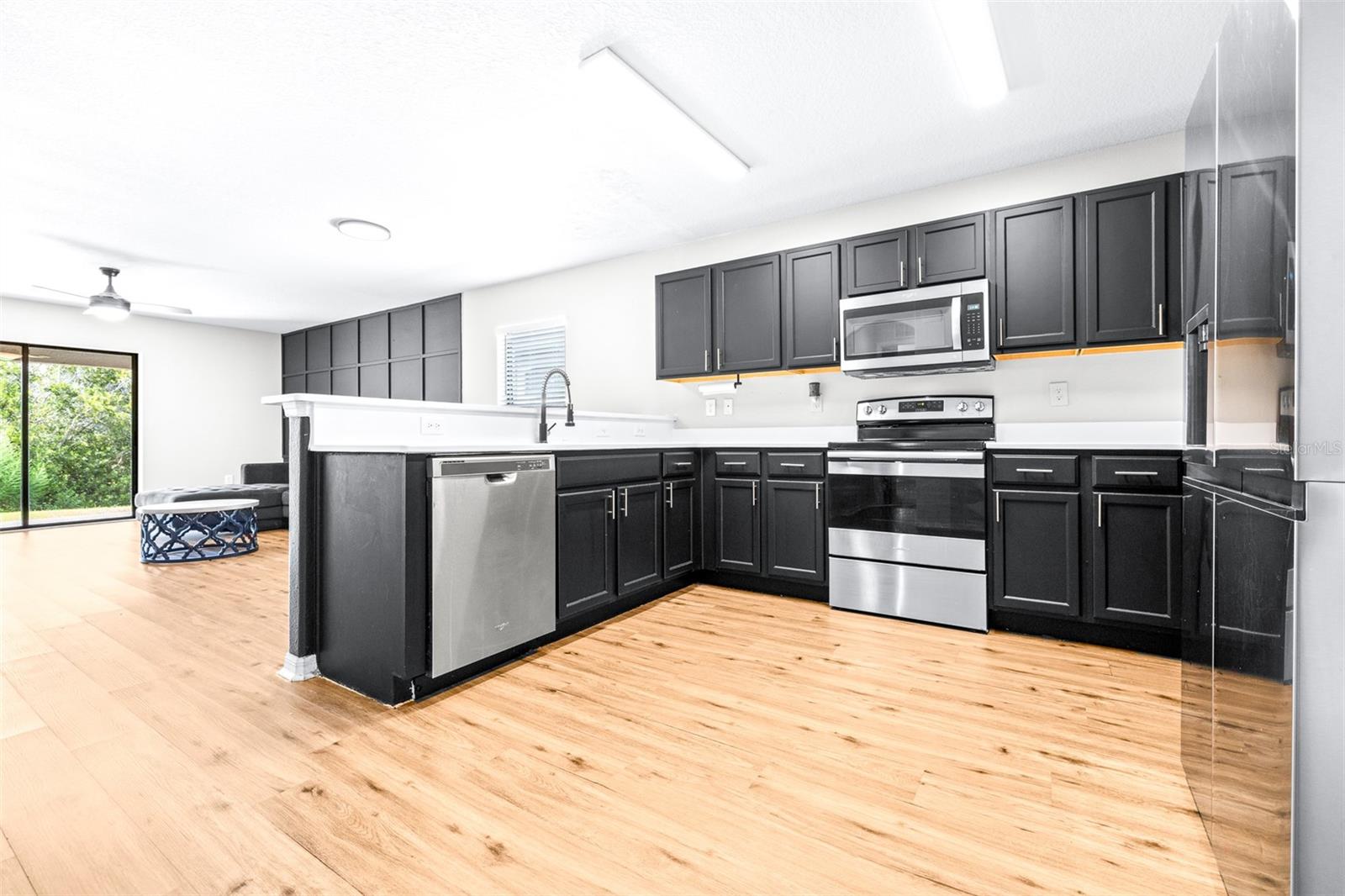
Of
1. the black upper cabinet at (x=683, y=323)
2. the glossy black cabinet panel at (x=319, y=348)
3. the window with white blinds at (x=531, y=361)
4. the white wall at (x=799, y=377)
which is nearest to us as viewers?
the white wall at (x=799, y=377)

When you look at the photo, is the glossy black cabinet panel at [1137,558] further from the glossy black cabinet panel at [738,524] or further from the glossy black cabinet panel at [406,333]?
the glossy black cabinet panel at [406,333]

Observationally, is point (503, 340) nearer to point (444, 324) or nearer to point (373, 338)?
point (444, 324)

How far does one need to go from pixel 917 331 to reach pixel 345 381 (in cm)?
709

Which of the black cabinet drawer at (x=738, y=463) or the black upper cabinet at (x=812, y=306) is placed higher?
the black upper cabinet at (x=812, y=306)

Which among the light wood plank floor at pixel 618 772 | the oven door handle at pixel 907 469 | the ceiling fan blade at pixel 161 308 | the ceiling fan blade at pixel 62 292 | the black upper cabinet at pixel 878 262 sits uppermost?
the ceiling fan blade at pixel 62 292

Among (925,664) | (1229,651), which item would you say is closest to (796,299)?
(925,664)

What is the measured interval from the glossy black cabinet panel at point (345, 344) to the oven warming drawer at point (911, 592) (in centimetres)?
674

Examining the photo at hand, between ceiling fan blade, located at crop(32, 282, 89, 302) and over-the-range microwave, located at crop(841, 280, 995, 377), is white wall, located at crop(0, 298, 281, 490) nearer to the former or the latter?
ceiling fan blade, located at crop(32, 282, 89, 302)

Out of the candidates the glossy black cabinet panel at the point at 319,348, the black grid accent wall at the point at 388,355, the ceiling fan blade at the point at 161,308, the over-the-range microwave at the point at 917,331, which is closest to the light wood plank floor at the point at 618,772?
the over-the-range microwave at the point at 917,331

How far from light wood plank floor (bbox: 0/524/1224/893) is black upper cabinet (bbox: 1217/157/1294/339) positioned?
1222 millimetres

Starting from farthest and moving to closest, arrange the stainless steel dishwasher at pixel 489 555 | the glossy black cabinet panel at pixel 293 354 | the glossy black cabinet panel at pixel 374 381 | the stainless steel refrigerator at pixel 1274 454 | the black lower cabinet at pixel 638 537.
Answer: the glossy black cabinet panel at pixel 293 354 → the glossy black cabinet panel at pixel 374 381 → the black lower cabinet at pixel 638 537 → the stainless steel dishwasher at pixel 489 555 → the stainless steel refrigerator at pixel 1274 454

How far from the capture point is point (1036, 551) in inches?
115

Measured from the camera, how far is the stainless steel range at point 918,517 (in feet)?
10.0

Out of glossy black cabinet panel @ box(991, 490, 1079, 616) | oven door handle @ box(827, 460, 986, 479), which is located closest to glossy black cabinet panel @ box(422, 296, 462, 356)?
oven door handle @ box(827, 460, 986, 479)
